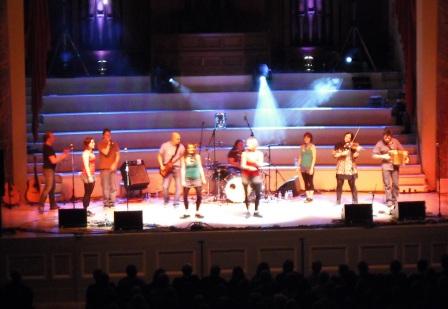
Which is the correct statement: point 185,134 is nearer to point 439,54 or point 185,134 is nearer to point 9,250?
point 439,54

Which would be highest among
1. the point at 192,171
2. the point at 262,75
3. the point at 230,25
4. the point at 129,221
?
the point at 230,25

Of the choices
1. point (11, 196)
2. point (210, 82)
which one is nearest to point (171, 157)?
point (11, 196)

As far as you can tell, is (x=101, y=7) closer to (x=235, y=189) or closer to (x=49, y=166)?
(x=49, y=166)

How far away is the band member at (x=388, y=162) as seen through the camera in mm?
16453

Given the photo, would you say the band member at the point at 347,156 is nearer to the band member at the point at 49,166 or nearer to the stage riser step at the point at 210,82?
the band member at the point at 49,166

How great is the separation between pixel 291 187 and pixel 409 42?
15.1 ft

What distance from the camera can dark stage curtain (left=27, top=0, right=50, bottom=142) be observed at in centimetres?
1867

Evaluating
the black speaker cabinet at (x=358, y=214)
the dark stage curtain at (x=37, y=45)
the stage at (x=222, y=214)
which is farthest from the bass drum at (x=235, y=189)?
the dark stage curtain at (x=37, y=45)

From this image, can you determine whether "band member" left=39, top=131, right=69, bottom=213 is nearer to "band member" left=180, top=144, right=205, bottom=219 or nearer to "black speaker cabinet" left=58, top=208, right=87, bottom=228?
"black speaker cabinet" left=58, top=208, right=87, bottom=228

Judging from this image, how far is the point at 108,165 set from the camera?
1734 centimetres

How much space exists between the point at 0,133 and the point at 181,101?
16.5 ft

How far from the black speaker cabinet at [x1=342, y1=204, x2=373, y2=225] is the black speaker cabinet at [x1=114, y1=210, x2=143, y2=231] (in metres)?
3.43

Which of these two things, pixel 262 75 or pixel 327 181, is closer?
pixel 327 181

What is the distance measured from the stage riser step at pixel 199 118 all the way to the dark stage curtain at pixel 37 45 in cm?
189
